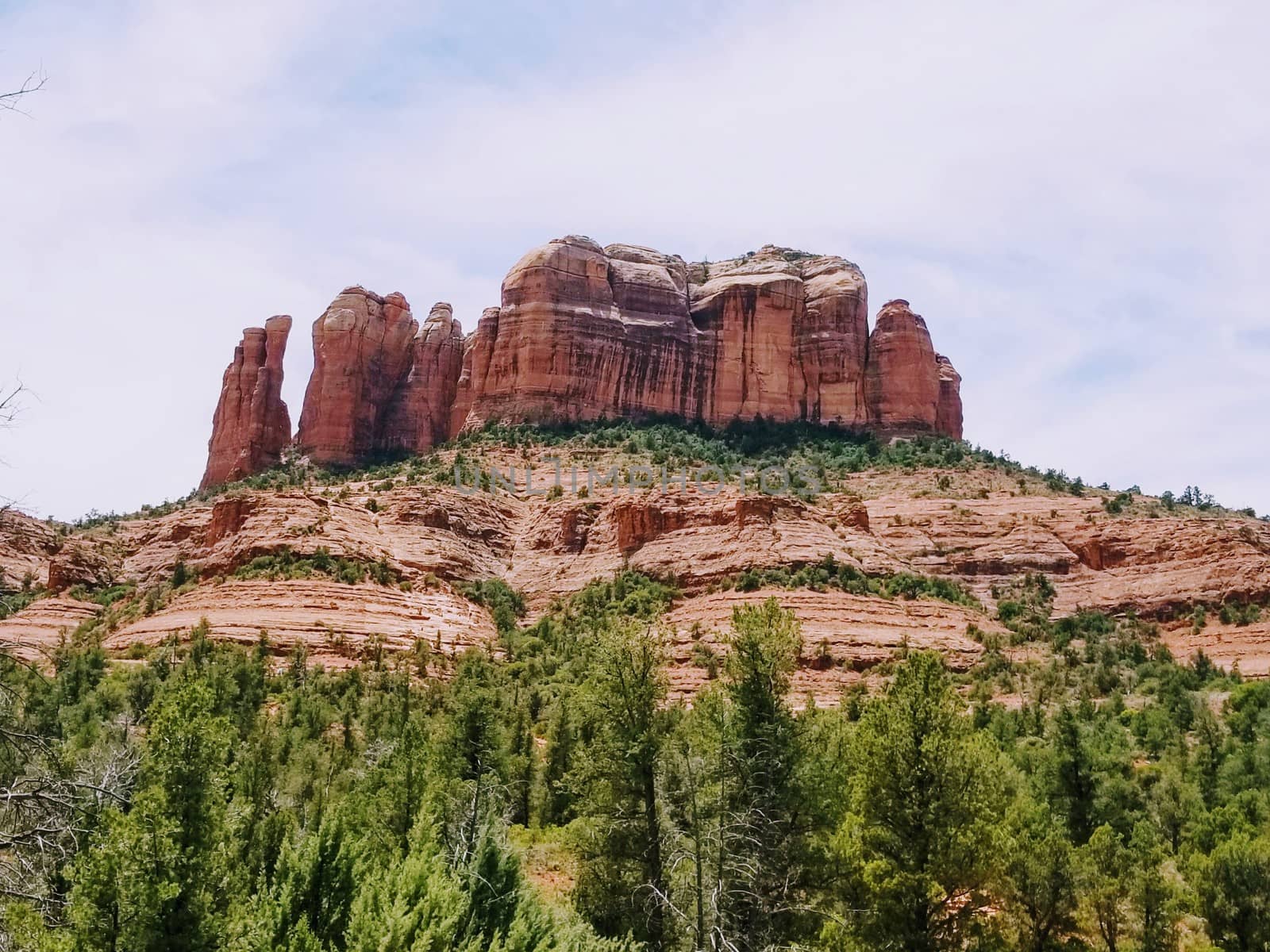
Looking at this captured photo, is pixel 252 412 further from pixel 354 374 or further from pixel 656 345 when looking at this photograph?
pixel 656 345

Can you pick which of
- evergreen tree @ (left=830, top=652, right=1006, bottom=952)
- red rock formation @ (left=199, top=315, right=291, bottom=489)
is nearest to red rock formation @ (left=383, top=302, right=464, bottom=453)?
red rock formation @ (left=199, top=315, right=291, bottom=489)

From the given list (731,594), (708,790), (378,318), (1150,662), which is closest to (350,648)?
(731,594)

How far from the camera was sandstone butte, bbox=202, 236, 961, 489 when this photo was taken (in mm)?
92125

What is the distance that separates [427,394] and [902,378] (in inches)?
1863

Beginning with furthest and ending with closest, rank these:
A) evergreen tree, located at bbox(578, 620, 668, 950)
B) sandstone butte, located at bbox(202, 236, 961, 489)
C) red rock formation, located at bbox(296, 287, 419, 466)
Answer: red rock formation, located at bbox(296, 287, 419, 466), sandstone butte, located at bbox(202, 236, 961, 489), evergreen tree, located at bbox(578, 620, 668, 950)

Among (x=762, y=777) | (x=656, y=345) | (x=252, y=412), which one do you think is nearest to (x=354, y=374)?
(x=252, y=412)

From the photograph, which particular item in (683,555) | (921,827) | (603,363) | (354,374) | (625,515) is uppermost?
(603,363)

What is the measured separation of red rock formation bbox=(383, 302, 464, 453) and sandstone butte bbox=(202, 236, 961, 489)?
0.18 m

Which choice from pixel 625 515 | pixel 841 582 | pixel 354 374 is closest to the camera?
pixel 841 582

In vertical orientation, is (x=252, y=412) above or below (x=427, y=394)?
below

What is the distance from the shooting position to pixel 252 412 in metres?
98.8

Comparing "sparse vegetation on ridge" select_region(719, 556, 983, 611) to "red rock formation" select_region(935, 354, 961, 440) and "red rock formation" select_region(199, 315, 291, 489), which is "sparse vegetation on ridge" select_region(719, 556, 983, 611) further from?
"red rock formation" select_region(199, 315, 291, 489)

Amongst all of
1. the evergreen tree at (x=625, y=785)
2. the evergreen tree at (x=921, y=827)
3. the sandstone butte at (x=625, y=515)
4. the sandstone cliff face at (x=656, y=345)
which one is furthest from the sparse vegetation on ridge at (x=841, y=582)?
the sandstone cliff face at (x=656, y=345)

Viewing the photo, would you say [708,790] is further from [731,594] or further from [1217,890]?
[731,594]
